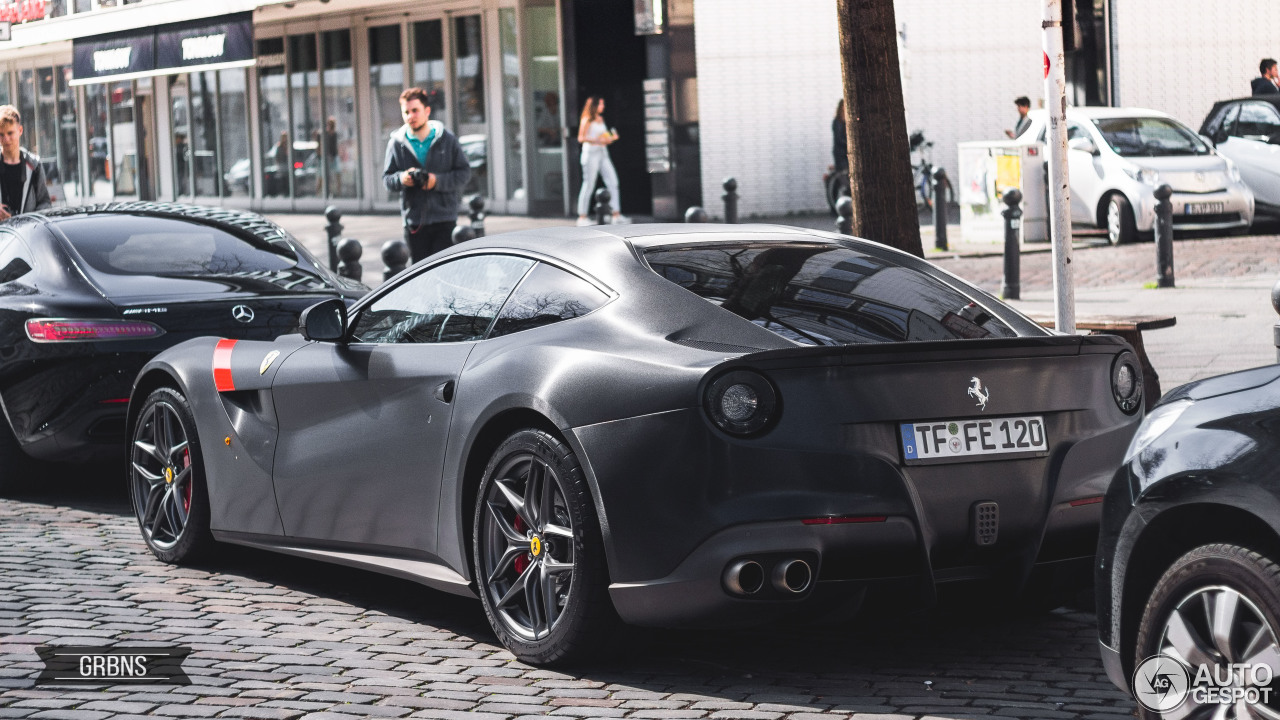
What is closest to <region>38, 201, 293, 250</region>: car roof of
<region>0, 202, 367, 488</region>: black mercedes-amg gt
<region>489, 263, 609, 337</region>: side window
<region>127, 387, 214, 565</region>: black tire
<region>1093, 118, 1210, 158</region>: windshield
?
<region>0, 202, 367, 488</region>: black mercedes-amg gt

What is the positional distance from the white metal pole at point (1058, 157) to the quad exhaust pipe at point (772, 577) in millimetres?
3445

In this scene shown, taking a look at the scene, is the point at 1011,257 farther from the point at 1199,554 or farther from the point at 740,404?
the point at 1199,554

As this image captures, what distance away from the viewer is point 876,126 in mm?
8430

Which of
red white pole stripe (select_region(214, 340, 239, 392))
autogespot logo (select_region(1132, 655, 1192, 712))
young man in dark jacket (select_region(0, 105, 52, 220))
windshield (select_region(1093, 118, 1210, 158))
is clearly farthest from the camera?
windshield (select_region(1093, 118, 1210, 158))

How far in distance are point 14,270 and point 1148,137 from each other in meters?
14.9

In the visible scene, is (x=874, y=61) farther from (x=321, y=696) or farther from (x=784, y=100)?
(x=784, y=100)

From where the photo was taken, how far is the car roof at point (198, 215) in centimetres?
905

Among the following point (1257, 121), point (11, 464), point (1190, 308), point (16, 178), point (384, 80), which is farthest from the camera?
point (384, 80)

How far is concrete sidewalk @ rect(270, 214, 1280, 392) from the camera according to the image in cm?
1091

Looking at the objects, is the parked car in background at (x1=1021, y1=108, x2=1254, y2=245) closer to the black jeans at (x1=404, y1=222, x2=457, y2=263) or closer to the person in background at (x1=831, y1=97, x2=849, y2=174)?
the person in background at (x1=831, y1=97, x2=849, y2=174)

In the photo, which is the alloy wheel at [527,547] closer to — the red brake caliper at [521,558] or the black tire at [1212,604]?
the red brake caliper at [521,558]

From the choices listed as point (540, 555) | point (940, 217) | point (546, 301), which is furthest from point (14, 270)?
point (940, 217)

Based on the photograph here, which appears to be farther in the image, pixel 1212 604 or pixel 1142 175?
pixel 1142 175

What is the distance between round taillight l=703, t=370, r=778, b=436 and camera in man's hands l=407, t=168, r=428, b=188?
756cm
